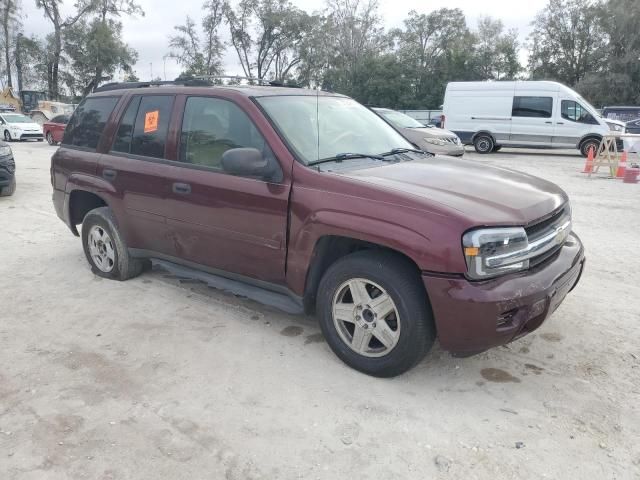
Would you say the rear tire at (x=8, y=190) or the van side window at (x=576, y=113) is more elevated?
the van side window at (x=576, y=113)

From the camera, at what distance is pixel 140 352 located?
3.70 metres

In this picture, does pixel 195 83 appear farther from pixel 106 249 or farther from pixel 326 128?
pixel 106 249

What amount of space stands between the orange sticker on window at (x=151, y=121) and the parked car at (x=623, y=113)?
22.0 metres

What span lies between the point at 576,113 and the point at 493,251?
16181mm

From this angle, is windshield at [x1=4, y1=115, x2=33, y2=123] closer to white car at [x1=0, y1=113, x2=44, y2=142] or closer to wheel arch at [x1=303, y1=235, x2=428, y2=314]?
white car at [x1=0, y1=113, x2=44, y2=142]

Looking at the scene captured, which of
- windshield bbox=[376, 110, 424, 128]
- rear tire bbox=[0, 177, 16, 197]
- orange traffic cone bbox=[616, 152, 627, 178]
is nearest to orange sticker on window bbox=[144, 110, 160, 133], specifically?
rear tire bbox=[0, 177, 16, 197]

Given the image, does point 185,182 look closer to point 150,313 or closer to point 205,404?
point 150,313

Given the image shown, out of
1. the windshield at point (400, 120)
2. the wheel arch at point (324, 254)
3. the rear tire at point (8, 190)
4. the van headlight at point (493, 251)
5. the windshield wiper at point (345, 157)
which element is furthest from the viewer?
the windshield at point (400, 120)

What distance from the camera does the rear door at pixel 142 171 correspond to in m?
4.29

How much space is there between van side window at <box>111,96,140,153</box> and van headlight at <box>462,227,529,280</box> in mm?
3158

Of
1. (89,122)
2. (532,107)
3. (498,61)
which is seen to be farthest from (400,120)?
(498,61)

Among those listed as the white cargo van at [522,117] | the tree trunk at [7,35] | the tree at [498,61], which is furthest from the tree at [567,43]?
the tree trunk at [7,35]

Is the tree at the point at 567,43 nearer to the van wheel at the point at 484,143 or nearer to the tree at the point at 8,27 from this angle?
the van wheel at the point at 484,143

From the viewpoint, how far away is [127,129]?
182 inches
